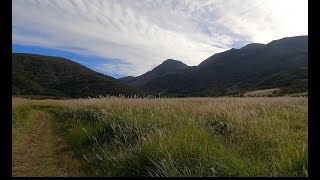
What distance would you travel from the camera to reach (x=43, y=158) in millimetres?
9258

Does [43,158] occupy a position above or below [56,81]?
below

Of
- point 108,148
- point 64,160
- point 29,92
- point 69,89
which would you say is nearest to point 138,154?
point 108,148

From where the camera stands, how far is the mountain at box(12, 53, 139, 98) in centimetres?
14438

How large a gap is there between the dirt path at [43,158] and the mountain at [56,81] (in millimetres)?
123188

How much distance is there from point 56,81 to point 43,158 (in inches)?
6724

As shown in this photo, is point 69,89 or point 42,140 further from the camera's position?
point 69,89

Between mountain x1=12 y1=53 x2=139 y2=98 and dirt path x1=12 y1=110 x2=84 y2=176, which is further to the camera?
mountain x1=12 y1=53 x2=139 y2=98

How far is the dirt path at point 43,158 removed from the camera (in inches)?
302

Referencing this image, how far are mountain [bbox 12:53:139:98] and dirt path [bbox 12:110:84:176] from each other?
123188 mm

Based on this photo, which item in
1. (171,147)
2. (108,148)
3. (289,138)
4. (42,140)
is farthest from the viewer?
(42,140)

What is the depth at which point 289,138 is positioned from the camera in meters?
7.43

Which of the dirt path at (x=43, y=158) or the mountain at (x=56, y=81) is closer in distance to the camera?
the dirt path at (x=43, y=158)
